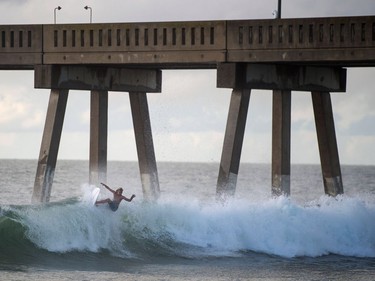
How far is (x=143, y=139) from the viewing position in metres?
60.4

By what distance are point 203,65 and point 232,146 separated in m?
4.25

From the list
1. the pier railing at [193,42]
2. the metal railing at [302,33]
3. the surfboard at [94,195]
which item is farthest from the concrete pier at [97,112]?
the surfboard at [94,195]

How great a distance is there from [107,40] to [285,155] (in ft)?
24.7

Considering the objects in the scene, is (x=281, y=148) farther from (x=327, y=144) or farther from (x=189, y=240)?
(x=189, y=240)

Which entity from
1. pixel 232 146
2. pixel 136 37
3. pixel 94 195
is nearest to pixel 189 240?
pixel 94 195

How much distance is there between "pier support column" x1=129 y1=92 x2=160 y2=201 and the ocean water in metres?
1.72

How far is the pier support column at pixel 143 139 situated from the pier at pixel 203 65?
0.12ft

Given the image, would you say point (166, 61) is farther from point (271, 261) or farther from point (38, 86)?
point (271, 261)

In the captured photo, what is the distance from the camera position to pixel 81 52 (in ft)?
187

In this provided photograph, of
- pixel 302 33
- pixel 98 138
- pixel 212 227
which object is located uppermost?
pixel 302 33

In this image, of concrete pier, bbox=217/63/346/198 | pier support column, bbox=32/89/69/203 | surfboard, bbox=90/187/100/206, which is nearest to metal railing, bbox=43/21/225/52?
concrete pier, bbox=217/63/346/198

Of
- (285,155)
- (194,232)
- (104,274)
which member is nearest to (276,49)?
(285,155)

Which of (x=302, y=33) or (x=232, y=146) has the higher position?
(x=302, y=33)

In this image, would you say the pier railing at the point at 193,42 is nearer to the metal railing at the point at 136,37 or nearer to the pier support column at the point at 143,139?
the metal railing at the point at 136,37
